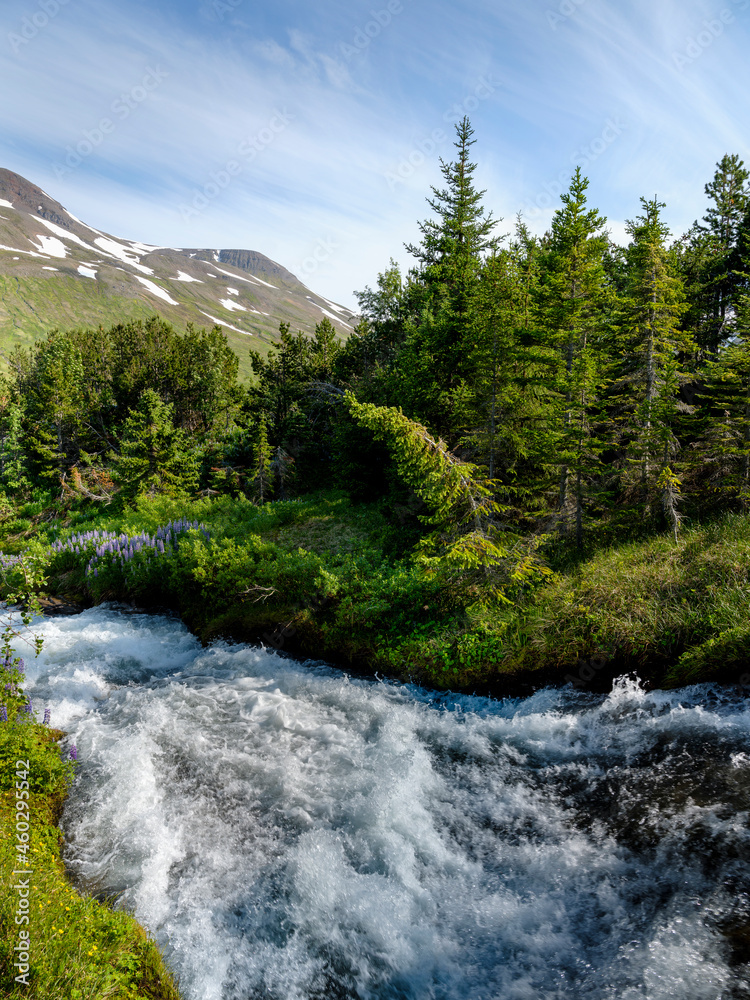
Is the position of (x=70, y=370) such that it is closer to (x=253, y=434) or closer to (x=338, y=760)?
(x=253, y=434)

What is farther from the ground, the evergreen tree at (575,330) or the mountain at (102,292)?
the mountain at (102,292)

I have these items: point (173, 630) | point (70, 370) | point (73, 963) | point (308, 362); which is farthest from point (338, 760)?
point (70, 370)

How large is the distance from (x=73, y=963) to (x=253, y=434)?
2364 cm

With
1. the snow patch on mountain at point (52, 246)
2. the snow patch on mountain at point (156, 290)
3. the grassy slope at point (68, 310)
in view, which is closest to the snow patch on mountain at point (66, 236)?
the snow patch on mountain at point (52, 246)

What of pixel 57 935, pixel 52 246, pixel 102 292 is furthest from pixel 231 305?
pixel 57 935

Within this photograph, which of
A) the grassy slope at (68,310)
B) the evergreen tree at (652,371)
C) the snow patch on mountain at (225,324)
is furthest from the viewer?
the snow patch on mountain at (225,324)

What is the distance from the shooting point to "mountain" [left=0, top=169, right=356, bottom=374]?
104m

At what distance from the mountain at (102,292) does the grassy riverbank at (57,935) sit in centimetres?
8956

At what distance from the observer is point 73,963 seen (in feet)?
12.7

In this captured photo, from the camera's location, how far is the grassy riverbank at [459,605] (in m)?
8.78

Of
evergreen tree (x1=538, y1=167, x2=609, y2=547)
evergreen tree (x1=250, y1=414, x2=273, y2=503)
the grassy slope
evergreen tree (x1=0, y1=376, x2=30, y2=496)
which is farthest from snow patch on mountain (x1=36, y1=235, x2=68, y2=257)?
evergreen tree (x1=538, y1=167, x2=609, y2=547)

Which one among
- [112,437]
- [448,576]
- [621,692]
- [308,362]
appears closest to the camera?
[621,692]

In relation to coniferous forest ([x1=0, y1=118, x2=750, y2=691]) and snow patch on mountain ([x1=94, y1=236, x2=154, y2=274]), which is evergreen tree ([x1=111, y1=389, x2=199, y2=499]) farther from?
snow patch on mountain ([x1=94, y1=236, x2=154, y2=274])

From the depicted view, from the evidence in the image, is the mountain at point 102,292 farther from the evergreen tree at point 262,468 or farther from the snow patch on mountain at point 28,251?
the evergreen tree at point 262,468
